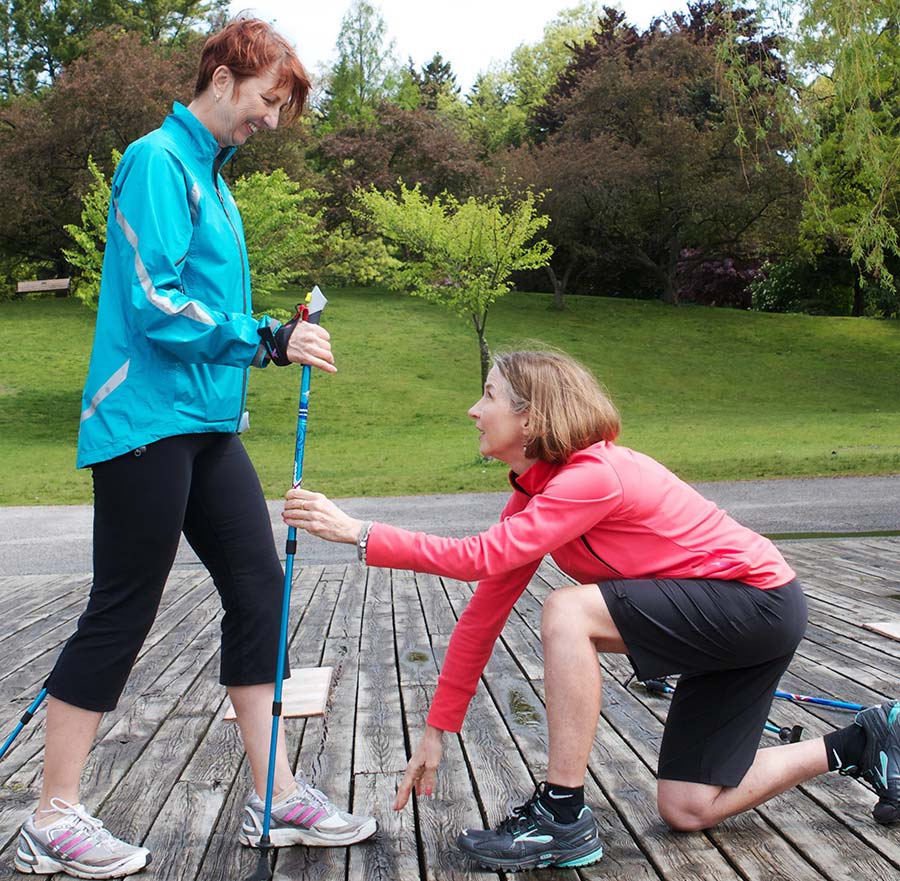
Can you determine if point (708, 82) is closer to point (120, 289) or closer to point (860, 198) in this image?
point (860, 198)

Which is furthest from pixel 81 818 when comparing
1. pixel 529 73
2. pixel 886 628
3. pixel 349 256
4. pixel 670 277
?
pixel 529 73

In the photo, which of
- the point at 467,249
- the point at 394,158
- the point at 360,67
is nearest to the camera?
the point at 467,249

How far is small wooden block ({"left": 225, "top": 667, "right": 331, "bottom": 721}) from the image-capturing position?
11.2ft

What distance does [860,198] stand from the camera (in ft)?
73.0

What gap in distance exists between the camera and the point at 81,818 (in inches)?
88.5

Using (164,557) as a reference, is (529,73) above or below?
above

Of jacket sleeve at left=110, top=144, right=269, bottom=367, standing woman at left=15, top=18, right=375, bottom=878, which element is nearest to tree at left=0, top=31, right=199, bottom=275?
standing woman at left=15, top=18, right=375, bottom=878

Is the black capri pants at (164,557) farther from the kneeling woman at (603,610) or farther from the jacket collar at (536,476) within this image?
the jacket collar at (536,476)

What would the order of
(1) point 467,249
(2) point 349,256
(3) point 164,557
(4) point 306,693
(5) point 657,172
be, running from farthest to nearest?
1. (2) point 349,256
2. (5) point 657,172
3. (1) point 467,249
4. (4) point 306,693
5. (3) point 164,557

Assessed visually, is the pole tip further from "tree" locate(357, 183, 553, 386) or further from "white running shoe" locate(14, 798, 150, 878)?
"tree" locate(357, 183, 553, 386)

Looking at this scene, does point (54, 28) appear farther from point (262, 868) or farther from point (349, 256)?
point (262, 868)

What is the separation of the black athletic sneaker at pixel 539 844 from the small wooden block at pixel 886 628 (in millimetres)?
2442

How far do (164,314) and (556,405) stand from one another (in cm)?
83

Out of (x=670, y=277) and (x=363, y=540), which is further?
(x=670, y=277)
